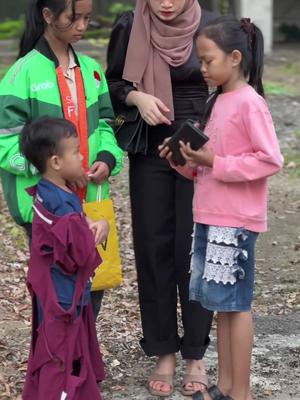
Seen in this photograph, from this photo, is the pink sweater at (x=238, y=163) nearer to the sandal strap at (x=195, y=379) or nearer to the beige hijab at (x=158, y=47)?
the beige hijab at (x=158, y=47)

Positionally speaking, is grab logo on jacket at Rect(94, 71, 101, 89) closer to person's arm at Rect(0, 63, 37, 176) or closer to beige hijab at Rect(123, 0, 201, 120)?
beige hijab at Rect(123, 0, 201, 120)

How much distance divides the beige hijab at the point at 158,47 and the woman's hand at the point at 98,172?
1.33 ft

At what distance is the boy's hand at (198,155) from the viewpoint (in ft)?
11.1

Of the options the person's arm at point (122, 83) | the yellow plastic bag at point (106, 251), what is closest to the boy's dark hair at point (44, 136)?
the yellow plastic bag at point (106, 251)

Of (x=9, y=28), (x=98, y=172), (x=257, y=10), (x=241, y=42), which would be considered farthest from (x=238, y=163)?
(x=9, y=28)

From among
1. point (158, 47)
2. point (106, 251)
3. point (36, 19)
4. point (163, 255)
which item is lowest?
point (163, 255)

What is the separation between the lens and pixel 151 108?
363 centimetres

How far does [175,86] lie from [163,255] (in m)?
0.77

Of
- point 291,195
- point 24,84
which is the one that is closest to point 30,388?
point 24,84

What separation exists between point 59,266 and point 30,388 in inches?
23.7

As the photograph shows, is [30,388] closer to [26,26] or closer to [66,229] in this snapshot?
[66,229]

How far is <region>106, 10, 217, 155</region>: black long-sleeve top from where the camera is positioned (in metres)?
3.76

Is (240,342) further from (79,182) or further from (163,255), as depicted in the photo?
(79,182)

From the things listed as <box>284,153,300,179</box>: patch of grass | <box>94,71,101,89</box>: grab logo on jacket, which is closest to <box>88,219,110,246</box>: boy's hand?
<box>94,71,101,89</box>: grab logo on jacket
